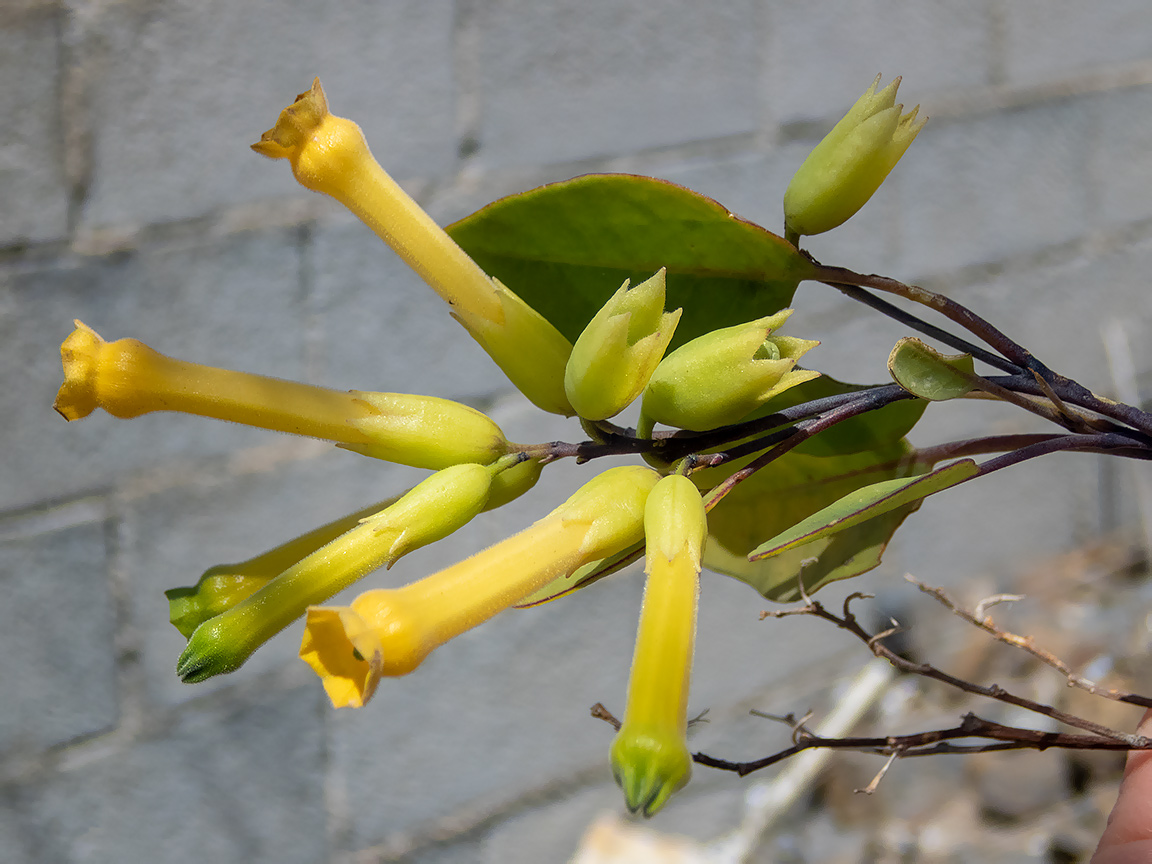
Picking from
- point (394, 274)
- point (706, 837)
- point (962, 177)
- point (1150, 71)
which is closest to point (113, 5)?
point (394, 274)

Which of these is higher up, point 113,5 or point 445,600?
point 113,5

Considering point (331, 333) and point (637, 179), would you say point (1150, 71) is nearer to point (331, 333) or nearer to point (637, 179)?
point (331, 333)

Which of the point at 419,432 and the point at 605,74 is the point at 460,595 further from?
the point at 605,74

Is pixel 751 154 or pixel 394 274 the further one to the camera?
pixel 751 154

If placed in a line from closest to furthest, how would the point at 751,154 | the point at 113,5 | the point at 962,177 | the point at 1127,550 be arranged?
1. the point at 113,5
2. the point at 751,154
3. the point at 962,177
4. the point at 1127,550

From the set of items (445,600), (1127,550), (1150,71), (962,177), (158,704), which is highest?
(1150,71)

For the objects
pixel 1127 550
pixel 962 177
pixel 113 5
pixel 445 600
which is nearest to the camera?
pixel 445 600

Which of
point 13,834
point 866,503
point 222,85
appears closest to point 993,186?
point 222,85
